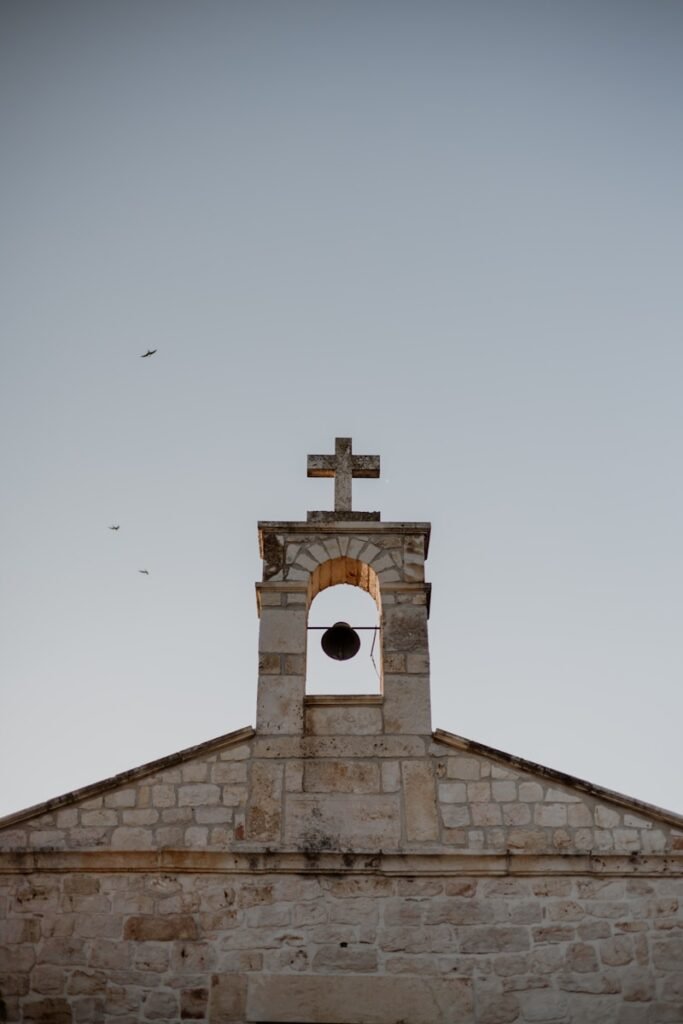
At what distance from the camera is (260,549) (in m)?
7.18

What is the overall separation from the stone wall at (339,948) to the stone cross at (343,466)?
2.98 meters

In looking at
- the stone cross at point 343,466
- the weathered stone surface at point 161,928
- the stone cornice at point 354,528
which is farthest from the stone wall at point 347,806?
the stone cross at point 343,466

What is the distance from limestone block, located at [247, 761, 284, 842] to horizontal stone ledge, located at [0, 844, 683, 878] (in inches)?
4.1

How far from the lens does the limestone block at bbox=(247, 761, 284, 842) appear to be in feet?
20.3

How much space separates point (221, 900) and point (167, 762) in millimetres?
973

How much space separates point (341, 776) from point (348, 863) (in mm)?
568

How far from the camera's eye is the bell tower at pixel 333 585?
259 inches

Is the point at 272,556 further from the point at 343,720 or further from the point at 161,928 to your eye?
the point at 161,928

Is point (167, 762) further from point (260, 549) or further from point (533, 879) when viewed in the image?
point (533, 879)

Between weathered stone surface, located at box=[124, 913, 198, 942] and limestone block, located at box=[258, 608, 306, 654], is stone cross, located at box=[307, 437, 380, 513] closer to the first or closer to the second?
limestone block, located at box=[258, 608, 306, 654]

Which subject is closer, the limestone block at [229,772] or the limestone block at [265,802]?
the limestone block at [265,802]

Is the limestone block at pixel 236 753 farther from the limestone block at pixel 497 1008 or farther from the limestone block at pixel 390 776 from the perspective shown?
the limestone block at pixel 497 1008

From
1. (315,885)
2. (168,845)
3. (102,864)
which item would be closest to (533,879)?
(315,885)

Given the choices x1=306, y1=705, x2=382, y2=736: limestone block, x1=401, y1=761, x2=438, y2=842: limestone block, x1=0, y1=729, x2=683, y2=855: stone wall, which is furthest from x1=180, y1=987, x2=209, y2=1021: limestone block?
x1=306, y1=705, x2=382, y2=736: limestone block
